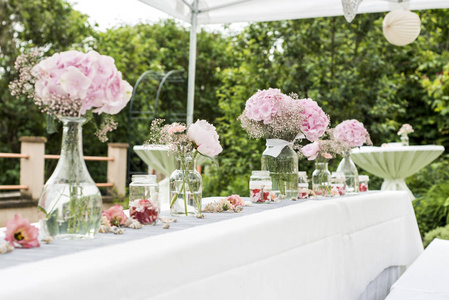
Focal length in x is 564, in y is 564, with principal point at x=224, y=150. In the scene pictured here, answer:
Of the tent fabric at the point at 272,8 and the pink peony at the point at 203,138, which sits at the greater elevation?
the tent fabric at the point at 272,8

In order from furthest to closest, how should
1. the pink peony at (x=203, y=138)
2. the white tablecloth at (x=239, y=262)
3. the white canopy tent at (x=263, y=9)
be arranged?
the white canopy tent at (x=263, y=9) → the pink peony at (x=203, y=138) → the white tablecloth at (x=239, y=262)

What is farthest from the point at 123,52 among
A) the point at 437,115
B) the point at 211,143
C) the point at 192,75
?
the point at 211,143

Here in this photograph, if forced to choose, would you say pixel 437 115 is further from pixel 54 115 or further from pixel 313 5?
pixel 54 115

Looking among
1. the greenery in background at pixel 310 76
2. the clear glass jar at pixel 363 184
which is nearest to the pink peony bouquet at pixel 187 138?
the clear glass jar at pixel 363 184

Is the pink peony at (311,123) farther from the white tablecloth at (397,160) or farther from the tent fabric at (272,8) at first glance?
the white tablecloth at (397,160)

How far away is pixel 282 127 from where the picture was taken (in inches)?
81.6

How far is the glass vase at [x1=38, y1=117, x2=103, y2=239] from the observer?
42.3 inches

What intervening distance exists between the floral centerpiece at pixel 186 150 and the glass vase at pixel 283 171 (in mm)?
592

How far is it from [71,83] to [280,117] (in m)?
1.14

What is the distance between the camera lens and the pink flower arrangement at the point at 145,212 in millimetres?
1348

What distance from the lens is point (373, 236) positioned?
7.45 feet

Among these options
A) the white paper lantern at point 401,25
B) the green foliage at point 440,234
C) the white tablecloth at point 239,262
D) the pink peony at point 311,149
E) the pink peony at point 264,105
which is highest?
the white paper lantern at point 401,25

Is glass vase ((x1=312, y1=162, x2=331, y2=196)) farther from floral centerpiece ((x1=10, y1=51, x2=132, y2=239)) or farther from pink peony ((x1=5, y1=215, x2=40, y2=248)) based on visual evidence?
pink peony ((x1=5, y1=215, x2=40, y2=248))

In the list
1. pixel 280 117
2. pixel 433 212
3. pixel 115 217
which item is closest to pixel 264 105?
pixel 280 117
